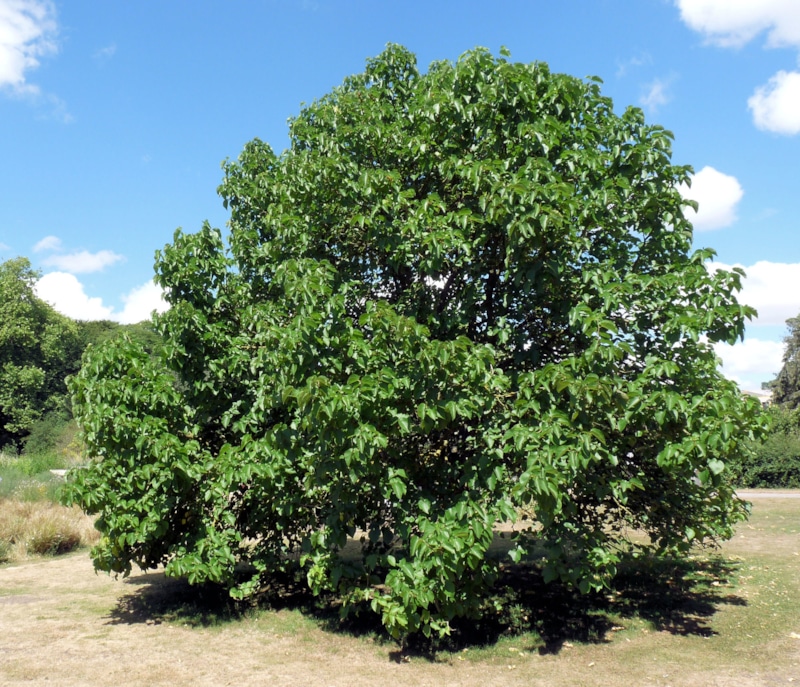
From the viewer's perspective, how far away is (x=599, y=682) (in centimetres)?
550

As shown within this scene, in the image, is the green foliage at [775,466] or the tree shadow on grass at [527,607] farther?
the green foliage at [775,466]

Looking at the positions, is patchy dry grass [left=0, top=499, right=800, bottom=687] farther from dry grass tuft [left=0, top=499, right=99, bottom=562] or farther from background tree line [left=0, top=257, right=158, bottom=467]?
background tree line [left=0, top=257, right=158, bottom=467]

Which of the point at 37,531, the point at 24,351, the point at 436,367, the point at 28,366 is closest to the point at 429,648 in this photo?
the point at 436,367

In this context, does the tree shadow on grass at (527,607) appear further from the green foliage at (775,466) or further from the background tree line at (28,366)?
the background tree line at (28,366)

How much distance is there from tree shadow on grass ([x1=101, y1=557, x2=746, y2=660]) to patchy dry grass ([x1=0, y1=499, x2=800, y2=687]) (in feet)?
0.10

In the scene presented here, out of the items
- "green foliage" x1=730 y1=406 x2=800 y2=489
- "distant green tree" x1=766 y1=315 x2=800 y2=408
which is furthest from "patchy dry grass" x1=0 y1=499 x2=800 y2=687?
"distant green tree" x1=766 y1=315 x2=800 y2=408

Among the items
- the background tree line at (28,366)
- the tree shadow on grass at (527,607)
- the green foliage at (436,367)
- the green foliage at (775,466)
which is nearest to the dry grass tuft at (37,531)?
the tree shadow on grass at (527,607)

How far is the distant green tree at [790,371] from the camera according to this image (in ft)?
133

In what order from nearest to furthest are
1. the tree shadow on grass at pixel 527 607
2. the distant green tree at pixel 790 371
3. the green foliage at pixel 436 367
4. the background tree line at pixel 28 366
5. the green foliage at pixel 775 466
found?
the green foliage at pixel 436 367
the tree shadow on grass at pixel 527 607
the green foliage at pixel 775 466
the background tree line at pixel 28 366
the distant green tree at pixel 790 371

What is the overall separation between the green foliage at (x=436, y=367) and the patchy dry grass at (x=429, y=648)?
632 mm

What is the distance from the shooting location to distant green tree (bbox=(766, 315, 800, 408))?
4045cm

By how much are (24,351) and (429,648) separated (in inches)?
1582

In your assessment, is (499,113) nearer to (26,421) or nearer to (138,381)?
(138,381)

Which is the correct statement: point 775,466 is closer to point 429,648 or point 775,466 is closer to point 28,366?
point 429,648
